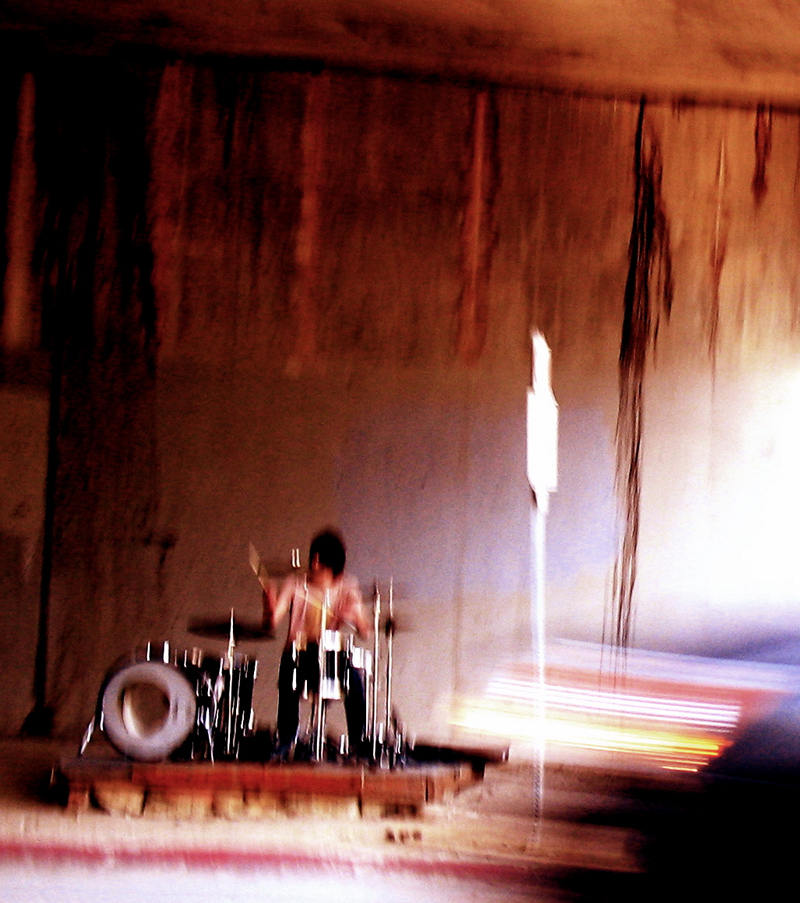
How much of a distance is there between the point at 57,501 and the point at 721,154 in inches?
199

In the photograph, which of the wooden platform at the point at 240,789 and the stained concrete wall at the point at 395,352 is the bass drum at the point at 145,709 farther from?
the stained concrete wall at the point at 395,352

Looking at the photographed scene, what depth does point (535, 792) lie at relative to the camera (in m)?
5.00

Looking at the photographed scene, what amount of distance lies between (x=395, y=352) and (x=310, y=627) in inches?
86.6

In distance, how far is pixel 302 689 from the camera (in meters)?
4.78

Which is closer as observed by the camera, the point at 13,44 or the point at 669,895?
the point at 669,895

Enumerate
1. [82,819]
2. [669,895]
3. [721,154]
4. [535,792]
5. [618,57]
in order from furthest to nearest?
[721,154] < [618,57] < [535,792] < [82,819] < [669,895]

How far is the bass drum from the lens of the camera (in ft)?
13.6

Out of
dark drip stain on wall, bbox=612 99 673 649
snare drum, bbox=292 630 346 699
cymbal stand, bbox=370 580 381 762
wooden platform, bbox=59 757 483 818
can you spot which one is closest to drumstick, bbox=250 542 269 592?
cymbal stand, bbox=370 580 381 762

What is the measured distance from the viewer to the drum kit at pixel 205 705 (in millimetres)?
4164

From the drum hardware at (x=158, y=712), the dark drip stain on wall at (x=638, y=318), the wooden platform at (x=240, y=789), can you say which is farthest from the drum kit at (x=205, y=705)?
the dark drip stain on wall at (x=638, y=318)

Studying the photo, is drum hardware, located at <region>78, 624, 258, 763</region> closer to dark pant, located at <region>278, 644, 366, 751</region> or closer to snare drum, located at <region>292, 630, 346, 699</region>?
dark pant, located at <region>278, 644, 366, 751</region>

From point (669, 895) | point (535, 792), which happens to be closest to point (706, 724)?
point (669, 895)

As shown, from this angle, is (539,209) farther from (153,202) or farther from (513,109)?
(153,202)

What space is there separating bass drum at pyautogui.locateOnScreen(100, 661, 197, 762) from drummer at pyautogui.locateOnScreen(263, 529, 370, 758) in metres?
0.63
